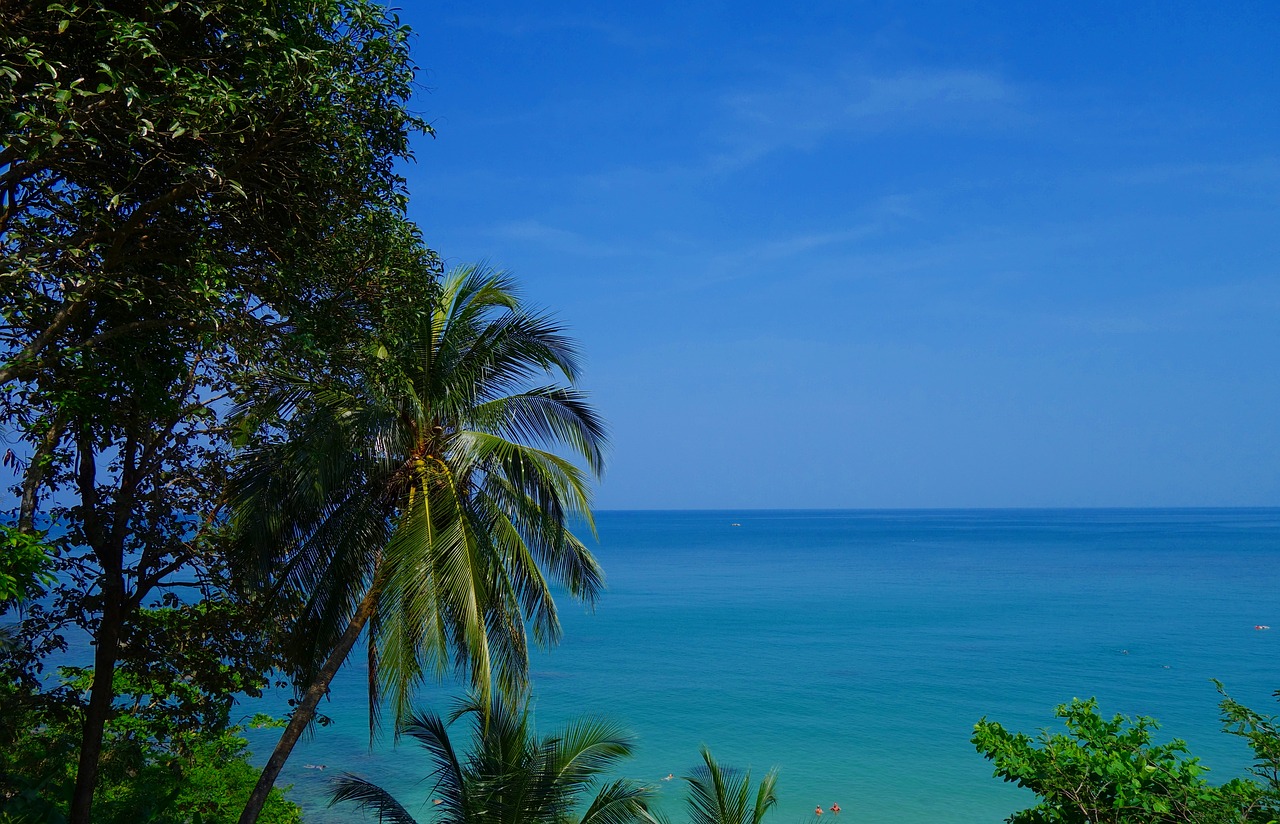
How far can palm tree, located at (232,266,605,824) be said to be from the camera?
8742mm

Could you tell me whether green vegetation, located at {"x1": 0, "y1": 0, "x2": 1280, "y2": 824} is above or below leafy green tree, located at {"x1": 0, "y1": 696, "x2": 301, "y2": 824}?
above

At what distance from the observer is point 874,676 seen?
109 ft

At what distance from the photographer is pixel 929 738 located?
24984mm

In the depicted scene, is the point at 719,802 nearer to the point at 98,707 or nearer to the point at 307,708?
the point at 307,708

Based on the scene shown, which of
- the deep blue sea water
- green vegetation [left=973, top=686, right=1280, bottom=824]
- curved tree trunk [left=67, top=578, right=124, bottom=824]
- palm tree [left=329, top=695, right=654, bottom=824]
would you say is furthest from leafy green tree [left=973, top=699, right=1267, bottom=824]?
the deep blue sea water

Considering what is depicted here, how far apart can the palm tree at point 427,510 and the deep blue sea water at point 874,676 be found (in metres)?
8.19

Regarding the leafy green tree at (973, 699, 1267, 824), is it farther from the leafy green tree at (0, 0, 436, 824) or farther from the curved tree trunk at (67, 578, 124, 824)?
the curved tree trunk at (67, 578, 124, 824)

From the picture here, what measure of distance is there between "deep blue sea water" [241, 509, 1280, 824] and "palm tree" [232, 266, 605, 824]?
819cm

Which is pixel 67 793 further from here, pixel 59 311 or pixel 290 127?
pixel 290 127

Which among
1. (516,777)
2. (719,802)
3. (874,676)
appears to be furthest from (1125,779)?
(874,676)

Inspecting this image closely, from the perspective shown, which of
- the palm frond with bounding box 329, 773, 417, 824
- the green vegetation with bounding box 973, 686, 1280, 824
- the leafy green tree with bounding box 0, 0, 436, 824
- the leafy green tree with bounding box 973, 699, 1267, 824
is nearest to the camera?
the leafy green tree with bounding box 0, 0, 436, 824

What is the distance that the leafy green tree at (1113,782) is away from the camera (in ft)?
22.7

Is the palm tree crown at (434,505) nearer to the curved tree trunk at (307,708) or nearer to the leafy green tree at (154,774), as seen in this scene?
the curved tree trunk at (307,708)

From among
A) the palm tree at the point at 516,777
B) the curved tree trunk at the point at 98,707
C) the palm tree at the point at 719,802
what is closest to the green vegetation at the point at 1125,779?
the palm tree at the point at 719,802
